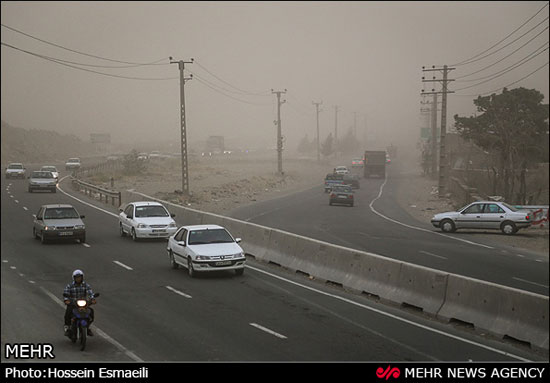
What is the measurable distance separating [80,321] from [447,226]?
23305 millimetres

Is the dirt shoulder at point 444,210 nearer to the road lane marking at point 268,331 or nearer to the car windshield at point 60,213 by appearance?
the road lane marking at point 268,331

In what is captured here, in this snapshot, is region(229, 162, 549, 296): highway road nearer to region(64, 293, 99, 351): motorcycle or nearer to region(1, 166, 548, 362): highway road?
region(1, 166, 548, 362): highway road

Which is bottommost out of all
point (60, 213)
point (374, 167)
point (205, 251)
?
point (205, 251)

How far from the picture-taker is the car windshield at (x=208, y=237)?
19.3m

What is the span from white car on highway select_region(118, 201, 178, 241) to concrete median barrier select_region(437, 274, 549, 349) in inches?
584

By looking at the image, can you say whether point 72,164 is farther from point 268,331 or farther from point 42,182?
point 268,331

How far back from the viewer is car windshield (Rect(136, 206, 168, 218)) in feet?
89.5

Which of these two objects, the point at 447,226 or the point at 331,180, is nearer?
the point at 447,226

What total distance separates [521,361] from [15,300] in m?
10.3

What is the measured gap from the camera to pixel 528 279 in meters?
18.8
